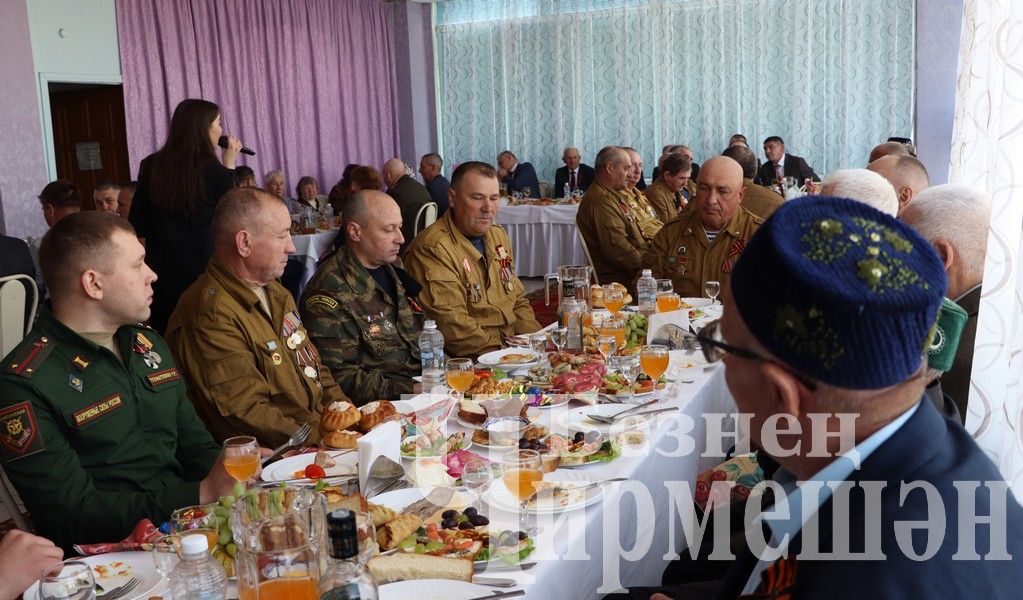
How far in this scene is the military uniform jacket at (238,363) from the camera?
8.95 feet

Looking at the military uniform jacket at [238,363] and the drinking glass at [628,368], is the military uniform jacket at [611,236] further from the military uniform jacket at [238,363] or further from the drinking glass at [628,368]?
the military uniform jacket at [238,363]

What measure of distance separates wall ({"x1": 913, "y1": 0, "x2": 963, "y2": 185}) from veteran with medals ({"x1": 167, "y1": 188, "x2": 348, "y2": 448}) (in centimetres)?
890

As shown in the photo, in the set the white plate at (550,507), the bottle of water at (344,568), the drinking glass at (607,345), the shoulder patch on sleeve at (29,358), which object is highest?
the shoulder patch on sleeve at (29,358)

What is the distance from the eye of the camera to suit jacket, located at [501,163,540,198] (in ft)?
38.3

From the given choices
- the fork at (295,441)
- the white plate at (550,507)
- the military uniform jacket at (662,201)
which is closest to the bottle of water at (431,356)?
the fork at (295,441)

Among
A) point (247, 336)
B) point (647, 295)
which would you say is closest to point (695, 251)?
point (647, 295)

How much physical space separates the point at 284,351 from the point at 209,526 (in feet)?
4.28

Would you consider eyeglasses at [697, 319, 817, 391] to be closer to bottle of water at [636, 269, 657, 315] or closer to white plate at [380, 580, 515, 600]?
white plate at [380, 580, 515, 600]

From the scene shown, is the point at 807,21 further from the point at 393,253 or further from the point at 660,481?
the point at 660,481

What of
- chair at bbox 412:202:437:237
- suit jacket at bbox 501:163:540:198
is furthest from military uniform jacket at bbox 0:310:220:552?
suit jacket at bbox 501:163:540:198

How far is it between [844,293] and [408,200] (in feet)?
21.0

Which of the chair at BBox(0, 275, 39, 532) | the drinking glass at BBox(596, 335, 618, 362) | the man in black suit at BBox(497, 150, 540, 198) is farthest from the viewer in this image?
the man in black suit at BBox(497, 150, 540, 198)

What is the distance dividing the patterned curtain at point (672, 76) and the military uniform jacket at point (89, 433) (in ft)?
33.5

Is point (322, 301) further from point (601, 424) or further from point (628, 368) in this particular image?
point (601, 424)
